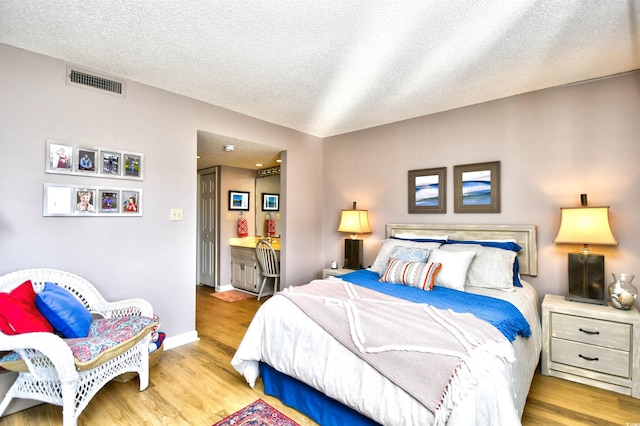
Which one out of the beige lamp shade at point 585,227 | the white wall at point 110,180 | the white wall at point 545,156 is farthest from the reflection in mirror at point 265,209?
the beige lamp shade at point 585,227

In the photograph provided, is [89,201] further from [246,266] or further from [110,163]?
[246,266]

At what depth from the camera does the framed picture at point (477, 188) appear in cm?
320

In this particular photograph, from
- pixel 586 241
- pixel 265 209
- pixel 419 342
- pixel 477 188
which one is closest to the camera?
pixel 419 342

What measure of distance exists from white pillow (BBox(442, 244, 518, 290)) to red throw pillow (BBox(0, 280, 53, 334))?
305cm

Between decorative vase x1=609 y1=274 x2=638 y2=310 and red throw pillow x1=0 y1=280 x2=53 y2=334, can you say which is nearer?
red throw pillow x1=0 y1=280 x2=53 y2=334

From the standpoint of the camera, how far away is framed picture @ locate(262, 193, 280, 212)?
19.4 ft

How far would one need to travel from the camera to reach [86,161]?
2570mm

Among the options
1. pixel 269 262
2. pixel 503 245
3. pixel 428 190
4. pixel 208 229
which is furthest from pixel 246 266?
pixel 503 245

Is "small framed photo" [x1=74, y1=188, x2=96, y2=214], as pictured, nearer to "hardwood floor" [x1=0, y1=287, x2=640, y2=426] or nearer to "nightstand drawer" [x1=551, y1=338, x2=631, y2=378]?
"hardwood floor" [x1=0, y1=287, x2=640, y2=426]

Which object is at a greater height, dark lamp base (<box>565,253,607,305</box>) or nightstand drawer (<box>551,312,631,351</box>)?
dark lamp base (<box>565,253,607,305</box>)

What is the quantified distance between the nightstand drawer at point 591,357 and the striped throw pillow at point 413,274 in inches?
40.9

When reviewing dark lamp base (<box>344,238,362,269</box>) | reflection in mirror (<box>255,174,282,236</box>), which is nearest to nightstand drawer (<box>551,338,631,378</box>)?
dark lamp base (<box>344,238,362,269</box>)

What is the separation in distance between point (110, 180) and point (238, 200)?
2931 millimetres

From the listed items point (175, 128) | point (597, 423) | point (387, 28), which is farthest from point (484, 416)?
point (175, 128)
